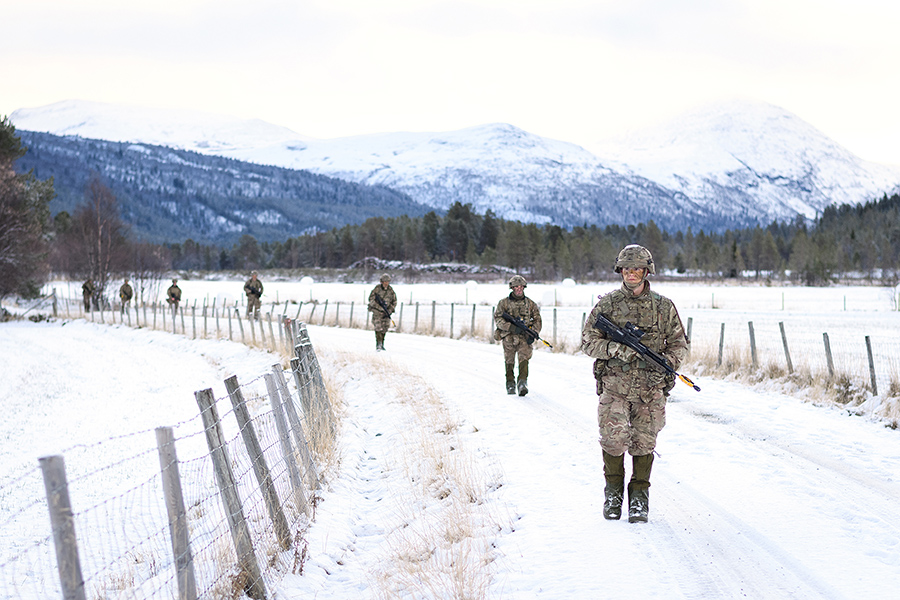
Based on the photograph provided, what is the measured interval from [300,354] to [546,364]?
8.57 meters

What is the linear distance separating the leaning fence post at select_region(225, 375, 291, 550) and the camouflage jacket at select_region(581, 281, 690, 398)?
9.45 feet

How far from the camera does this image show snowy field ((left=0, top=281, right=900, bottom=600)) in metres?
4.77

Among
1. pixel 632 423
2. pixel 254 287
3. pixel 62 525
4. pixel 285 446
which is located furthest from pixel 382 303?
pixel 62 525

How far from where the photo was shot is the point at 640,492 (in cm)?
568

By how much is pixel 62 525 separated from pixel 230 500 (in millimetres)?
1660

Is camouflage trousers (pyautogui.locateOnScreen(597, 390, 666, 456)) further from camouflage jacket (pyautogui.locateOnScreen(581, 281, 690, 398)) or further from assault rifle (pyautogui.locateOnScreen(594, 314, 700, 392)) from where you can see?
assault rifle (pyautogui.locateOnScreen(594, 314, 700, 392))

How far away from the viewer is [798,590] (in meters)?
4.39

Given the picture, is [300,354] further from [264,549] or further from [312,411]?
[264,549]

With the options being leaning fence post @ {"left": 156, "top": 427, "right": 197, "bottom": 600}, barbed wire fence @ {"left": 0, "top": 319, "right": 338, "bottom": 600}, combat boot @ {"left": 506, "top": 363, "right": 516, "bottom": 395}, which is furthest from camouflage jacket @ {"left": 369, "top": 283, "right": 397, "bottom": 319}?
leaning fence post @ {"left": 156, "top": 427, "right": 197, "bottom": 600}

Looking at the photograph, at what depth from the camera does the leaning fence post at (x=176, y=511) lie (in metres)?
3.86

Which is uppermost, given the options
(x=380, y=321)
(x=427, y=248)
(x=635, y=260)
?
(x=427, y=248)

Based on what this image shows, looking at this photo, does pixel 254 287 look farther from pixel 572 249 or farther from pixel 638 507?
pixel 572 249

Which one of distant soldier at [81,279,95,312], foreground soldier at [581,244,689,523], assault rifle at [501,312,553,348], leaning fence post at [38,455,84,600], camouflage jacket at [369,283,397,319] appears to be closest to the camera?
leaning fence post at [38,455,84,600]

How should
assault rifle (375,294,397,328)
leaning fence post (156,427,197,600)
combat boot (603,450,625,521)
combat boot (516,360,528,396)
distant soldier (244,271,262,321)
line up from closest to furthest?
1. leaning fence post (156,427,197,600)
2. combat boot (603,450,625,521)
3. combat boot (516,360,528,396)
4. assault rifle (375,294,397,328)
5. distant soldier (244,271,262,321)
